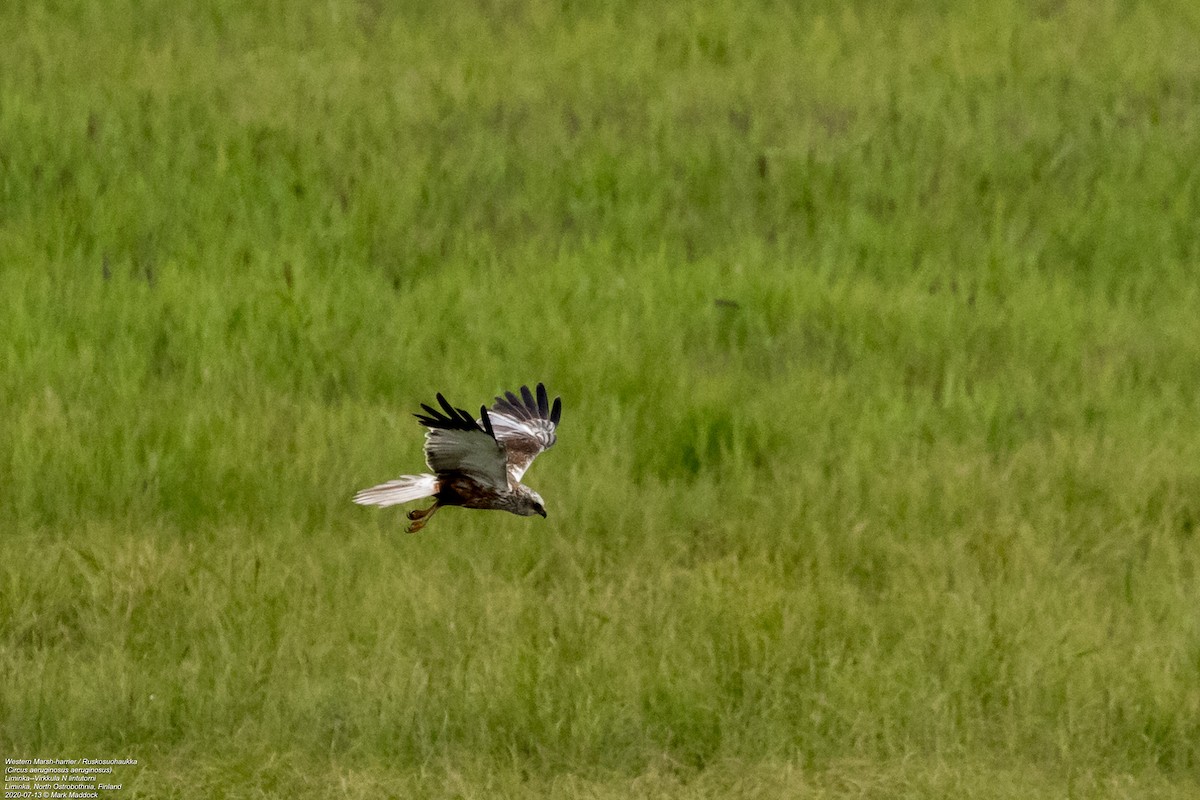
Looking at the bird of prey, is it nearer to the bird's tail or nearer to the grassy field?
the bird's tail

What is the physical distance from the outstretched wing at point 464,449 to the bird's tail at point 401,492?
0.08m

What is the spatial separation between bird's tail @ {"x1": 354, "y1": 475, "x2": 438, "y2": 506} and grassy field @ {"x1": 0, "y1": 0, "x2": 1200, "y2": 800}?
0.79 meters

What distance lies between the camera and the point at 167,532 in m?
5.50

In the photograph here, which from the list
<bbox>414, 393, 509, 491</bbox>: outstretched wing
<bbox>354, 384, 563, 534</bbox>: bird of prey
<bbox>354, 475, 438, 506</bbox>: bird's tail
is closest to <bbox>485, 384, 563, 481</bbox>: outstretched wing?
<bbox>354, 384, 563, 534</bbox>: bird of prey

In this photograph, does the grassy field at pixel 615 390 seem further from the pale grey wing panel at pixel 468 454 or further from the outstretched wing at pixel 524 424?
the pale grey wing panel at pixel 468 454

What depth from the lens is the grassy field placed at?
180 inches

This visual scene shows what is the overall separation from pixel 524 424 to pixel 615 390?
1.86m

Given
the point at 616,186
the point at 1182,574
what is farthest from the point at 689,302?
the point at 1182,574

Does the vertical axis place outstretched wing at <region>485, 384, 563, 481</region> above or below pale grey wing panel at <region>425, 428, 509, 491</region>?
below

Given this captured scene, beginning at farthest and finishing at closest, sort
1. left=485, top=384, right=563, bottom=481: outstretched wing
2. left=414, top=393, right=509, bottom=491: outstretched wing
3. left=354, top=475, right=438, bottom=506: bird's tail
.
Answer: left=485, top=384, right=563, bottom=481: outstretched wing
left=354, top=475, right=438, bottom=506: bird's tail
left=414, top=393, right=509, bottom=491: outstretched wing

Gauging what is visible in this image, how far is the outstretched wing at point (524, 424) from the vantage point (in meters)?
4.39

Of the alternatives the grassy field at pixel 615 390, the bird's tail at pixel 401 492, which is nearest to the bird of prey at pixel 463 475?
the bird's tail at pixel 401 492

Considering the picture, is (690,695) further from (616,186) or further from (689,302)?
(616,186)

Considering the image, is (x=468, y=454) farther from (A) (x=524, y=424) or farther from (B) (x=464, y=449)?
(A) (x=524, y=424)
